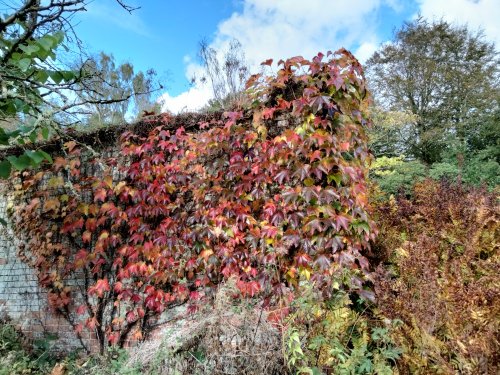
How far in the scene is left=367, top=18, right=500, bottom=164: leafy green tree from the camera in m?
15.6

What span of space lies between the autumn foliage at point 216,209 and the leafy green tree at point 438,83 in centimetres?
1374

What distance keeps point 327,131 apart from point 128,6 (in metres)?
2.43

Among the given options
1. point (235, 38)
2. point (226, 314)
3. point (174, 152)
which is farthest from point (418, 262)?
point (235, 38)

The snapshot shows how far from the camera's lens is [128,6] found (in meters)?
3.64

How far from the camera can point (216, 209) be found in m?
Answer: 3.73

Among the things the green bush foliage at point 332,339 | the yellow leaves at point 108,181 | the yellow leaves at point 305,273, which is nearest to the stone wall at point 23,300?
the yellow leaves at point 108,181

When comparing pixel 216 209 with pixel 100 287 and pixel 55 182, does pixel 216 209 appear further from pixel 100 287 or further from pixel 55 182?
pixel 55 182

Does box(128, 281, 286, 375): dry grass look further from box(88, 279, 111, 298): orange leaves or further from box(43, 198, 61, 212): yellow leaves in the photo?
box(43, 198, 61, 212): yellow leaves

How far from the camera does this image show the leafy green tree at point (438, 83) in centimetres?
1555

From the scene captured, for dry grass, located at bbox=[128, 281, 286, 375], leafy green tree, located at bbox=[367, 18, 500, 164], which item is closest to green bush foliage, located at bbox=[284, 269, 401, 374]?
dry grass, located at bbox=[128, 281, 286, 375]

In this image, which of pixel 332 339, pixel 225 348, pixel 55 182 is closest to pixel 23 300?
pixel 55 182

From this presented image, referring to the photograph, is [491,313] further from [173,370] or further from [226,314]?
[173,370]

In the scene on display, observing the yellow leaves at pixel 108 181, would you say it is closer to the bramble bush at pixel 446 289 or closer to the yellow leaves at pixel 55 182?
the yellow leaves at pixel 55 182

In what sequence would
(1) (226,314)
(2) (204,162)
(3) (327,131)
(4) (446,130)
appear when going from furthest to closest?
(4) (446,130) → (2) (204,162) → (3) (327,131) → (1) (226,314)
